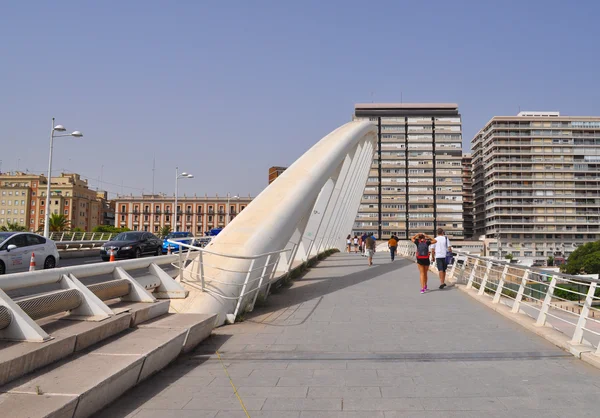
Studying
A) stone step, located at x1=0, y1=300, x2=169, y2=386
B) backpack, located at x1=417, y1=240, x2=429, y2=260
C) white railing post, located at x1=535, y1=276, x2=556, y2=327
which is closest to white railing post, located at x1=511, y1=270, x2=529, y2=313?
white railing post, located at x1=535, y1=276, x2=556, y2=327

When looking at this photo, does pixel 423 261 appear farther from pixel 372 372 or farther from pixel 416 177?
pixel 416 177

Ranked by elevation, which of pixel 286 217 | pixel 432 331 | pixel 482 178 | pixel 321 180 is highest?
pixel 482 178

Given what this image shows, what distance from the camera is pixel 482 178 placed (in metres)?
109

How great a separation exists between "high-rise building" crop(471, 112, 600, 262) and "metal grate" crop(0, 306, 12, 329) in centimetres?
10217

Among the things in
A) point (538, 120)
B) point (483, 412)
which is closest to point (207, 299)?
point (483, 412)

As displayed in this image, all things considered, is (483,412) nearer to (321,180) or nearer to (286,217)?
(286,217)

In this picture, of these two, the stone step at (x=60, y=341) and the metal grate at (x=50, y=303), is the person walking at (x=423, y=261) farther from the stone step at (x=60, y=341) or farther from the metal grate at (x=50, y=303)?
the metal grate at (x=50, y=303)

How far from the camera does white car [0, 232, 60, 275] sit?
43.7 ft

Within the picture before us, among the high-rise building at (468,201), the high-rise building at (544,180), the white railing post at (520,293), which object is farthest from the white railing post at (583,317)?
the high-rise building at (468,201)

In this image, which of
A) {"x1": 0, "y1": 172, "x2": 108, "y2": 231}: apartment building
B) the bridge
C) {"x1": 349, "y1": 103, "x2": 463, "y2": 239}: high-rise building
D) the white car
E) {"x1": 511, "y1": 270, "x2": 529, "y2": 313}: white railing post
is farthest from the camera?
{"x1": 0, "y1": 172, "x2": 108, "y2": 231}: apartment building

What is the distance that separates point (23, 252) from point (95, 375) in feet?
39.0

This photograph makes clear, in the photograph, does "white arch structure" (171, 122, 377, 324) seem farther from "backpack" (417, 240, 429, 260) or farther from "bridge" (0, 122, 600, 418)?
"backpack" (417, 240, 429, 260)

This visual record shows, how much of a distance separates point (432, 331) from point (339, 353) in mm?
2068

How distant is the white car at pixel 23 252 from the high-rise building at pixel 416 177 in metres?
85.9
